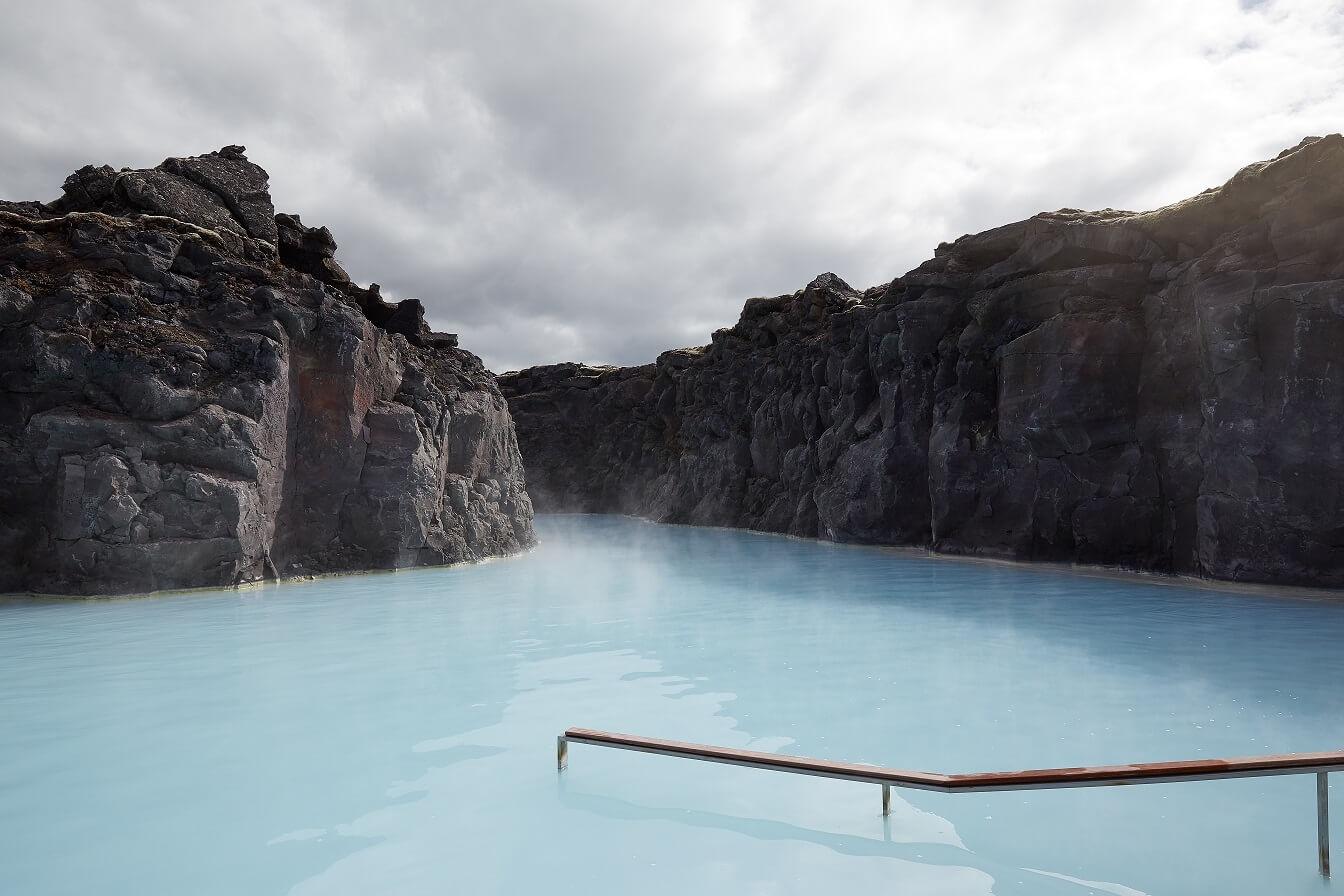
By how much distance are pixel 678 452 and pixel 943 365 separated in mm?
33514

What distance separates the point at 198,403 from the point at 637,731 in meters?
16.0

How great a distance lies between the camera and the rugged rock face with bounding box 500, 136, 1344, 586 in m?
17.2

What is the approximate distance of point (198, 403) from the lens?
59.9 feet

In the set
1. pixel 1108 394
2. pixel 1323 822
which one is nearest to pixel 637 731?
pixel 1323 822

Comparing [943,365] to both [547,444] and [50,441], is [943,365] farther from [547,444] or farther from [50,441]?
[547,444]

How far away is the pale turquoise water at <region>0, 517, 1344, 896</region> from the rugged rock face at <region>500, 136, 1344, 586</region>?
15.2ft

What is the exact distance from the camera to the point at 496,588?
1905 cm

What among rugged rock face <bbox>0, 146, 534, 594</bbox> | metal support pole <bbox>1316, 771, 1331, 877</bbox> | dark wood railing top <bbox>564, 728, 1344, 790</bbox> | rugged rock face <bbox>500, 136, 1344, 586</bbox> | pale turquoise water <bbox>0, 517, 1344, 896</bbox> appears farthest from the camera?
rugged rock face <bbox>500, 136, 1344, 586</bbox>

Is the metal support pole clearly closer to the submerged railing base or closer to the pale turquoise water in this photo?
the submerged railing base

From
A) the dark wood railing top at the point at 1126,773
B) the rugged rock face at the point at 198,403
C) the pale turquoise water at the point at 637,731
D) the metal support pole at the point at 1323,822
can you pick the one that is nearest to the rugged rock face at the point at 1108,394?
the pale turquoise water at the point at 637,731

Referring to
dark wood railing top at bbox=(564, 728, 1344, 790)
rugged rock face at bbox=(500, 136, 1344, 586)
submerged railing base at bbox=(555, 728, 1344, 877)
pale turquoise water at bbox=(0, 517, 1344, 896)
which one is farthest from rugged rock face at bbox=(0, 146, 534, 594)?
rugged rock face at bbox=(500, 136, 1344, 586)

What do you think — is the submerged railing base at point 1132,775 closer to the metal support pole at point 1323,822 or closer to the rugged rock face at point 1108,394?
the metal support pole at point 1323,822

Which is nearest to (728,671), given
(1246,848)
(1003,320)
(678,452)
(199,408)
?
(1246,848)

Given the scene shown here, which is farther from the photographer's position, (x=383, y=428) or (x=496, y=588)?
(x=383, y=428)
